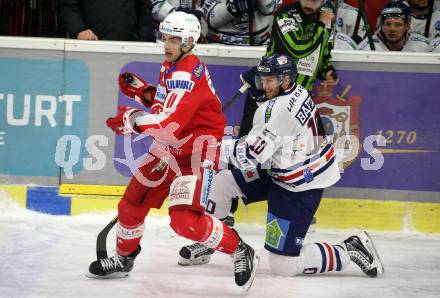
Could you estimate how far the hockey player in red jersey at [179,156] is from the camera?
476cm

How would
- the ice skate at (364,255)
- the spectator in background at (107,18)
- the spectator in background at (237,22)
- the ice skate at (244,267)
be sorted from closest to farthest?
the ice skate at (244,267) < the ice skate at (364,255) < the spectator in background at (107,18) < the spectator in background at (237,22)

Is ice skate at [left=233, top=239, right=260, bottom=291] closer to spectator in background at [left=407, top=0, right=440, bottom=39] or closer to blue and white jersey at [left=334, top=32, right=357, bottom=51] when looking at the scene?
blue and white jersey at [left=334, top=32, right=357, bottom=51]

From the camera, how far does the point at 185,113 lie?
4750 millimetres

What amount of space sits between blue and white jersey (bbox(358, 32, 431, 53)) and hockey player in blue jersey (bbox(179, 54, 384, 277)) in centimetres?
162

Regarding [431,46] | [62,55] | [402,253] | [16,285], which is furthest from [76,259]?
[431,46]

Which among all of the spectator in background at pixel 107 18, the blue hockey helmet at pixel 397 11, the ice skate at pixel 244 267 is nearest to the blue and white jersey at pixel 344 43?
the blue hockey helmet at pixel 397 11

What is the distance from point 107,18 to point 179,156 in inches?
78.3

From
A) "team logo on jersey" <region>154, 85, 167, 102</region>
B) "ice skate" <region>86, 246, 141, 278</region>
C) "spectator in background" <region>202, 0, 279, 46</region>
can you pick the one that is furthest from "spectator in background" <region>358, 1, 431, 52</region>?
"ice skate" <region>86, 246, 141, 278</region>

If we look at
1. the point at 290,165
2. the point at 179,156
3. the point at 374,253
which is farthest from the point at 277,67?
the point at 374,253

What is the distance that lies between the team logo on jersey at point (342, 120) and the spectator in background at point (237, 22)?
0.66 meters

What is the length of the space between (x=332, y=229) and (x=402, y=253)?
2.11ft

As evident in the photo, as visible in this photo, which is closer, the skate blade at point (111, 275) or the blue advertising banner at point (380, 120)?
the skate blade at point (111, 275)

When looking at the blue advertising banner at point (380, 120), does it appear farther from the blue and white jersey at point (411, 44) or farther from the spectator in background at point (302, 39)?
the blue and white jersey at point (411, 44)

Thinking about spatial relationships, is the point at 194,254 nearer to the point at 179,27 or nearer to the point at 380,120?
the point at 179,27
